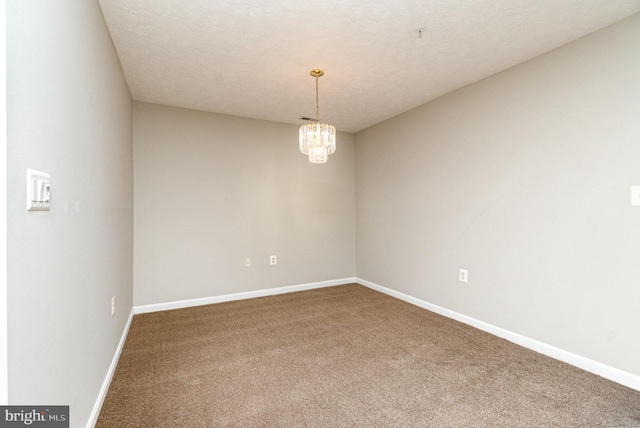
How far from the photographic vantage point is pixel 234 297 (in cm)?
399

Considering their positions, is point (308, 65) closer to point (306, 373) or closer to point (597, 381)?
point (306, 373)

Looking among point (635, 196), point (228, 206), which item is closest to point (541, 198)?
point (635, 196)

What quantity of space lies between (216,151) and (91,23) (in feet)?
7.16

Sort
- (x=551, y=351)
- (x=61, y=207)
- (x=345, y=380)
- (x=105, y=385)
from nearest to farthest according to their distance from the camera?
(x=61, y=207) < (x=105, y=385) < (x=345, y=380) < (x=551, y=351)

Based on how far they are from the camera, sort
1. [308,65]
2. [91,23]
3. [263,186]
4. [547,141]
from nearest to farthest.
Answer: [91,23] → [547,141] → [308,65] → [263,186]

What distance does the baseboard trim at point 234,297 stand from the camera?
3570 mm

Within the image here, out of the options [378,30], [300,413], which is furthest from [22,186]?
[378,30]

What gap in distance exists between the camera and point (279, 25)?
2.12m
